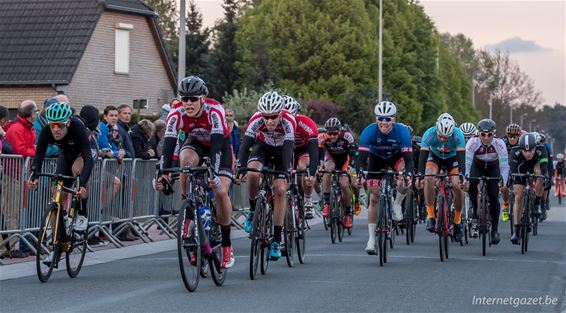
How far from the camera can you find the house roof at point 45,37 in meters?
45.2

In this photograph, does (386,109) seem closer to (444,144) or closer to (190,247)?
(444,144)

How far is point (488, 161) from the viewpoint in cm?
1928

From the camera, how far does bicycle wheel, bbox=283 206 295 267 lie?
48.5 ft

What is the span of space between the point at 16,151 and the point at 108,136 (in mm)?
2719

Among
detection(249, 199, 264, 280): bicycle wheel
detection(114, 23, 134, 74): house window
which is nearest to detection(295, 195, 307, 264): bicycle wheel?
detection(249, 199, 264, 280): bicycle wheel

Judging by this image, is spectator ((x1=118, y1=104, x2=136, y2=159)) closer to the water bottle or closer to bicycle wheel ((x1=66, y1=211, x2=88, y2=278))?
bicycle wheel ((x1=66, y1=211, x2=88, y2=278))

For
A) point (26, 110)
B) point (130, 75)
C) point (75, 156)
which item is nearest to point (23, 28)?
point (130, 75)

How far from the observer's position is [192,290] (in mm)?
12125

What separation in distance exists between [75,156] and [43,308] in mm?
3230

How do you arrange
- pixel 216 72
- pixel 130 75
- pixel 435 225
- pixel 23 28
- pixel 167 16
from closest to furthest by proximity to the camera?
pixel 435 225 → pixel 23 28 → pixel 130 75 → pixel 216 72 → pixel 167 16

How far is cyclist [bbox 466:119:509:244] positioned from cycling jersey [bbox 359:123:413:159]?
197 cm

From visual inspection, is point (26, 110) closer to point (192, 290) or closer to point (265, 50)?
point (192, 290)

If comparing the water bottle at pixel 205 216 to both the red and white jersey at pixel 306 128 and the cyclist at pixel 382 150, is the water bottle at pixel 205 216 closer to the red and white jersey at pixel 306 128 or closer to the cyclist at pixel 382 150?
the red and white jersey at pixel 306 128

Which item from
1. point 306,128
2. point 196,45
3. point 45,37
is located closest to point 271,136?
point 306,128
